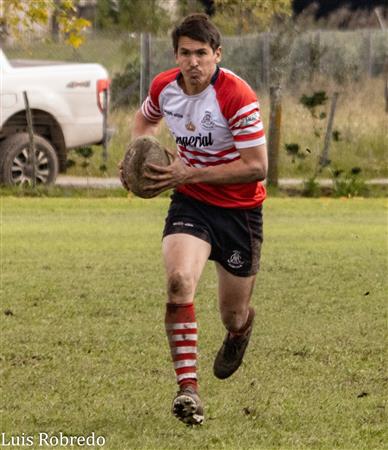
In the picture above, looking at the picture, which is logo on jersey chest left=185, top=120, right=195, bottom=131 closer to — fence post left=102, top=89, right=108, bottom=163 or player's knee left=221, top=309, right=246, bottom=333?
player's knee left=221, top=309, right=246, bottom=333

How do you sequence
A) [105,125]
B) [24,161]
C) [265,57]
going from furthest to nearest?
[265,57], [105,125], [24,161]

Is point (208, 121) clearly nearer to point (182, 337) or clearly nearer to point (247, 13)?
point (182, 337)

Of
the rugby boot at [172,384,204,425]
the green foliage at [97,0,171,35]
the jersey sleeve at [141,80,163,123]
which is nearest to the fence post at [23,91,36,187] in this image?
the jersey sleeve at [141,80,163,123]

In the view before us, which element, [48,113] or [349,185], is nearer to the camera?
[48,113]

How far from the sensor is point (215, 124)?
7.57 metres

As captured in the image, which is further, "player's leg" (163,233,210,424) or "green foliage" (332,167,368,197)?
"green foliage" (332,167,368,197)

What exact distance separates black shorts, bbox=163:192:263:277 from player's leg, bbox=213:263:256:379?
0.30ft

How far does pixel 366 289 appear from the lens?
12375 mm

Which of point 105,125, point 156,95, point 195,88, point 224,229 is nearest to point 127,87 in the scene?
point 105,125

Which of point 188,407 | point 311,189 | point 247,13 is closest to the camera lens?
point 188,407

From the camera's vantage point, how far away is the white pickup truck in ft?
65.0

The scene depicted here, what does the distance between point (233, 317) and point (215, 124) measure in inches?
50.9

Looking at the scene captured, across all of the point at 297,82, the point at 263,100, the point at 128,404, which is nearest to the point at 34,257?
the point at 128,404

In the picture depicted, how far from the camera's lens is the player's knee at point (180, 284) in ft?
24.1
